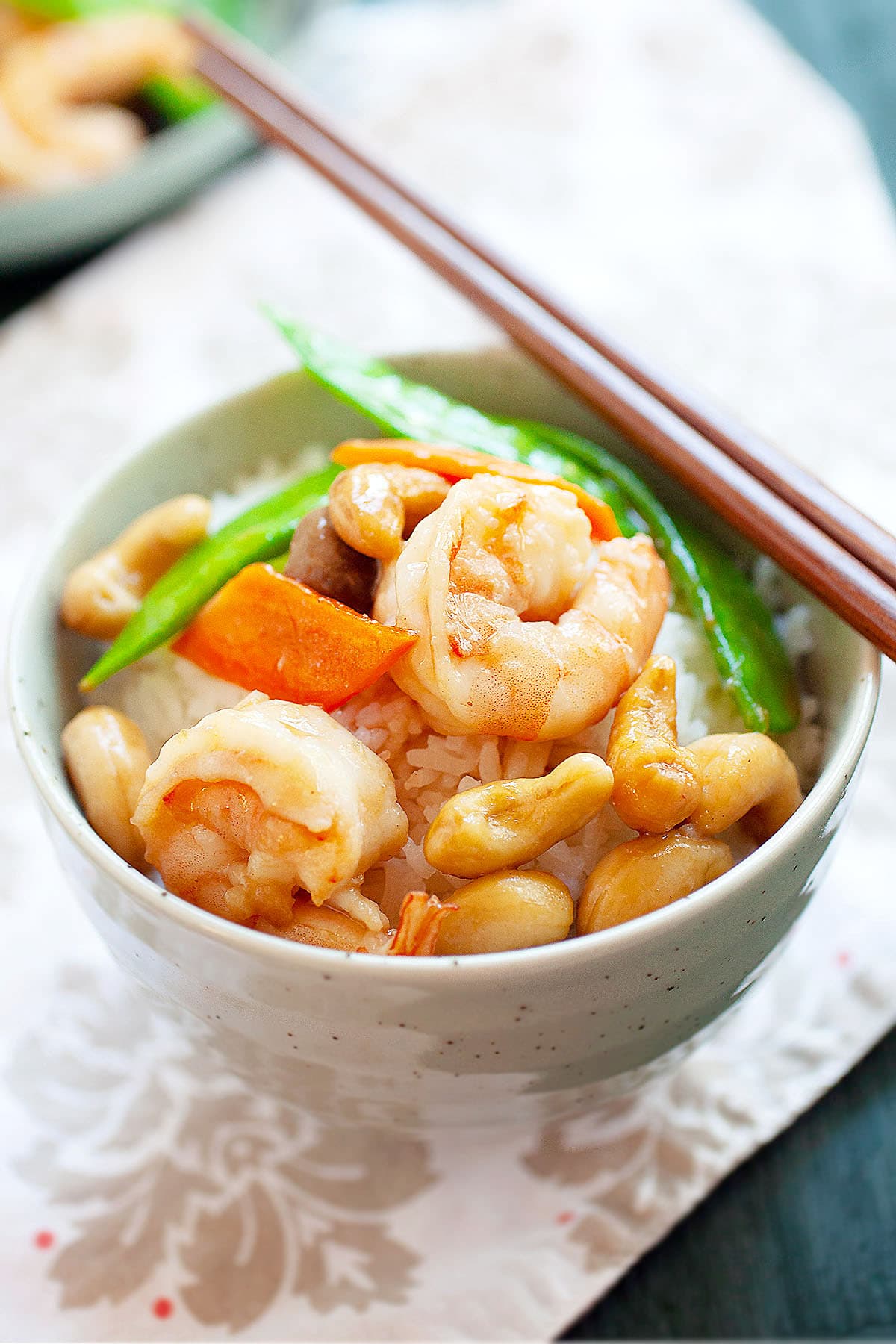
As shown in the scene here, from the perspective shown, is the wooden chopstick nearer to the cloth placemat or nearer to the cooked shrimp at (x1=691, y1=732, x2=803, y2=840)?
the cloth placemat

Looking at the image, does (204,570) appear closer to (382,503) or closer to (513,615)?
(382,503)

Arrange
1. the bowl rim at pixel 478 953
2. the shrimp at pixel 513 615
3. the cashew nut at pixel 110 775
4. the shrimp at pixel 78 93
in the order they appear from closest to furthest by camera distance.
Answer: the bowl rim at pixel 478 953, the shrimp at pixel 513 615, the cashew nut at pixel 110 775, the shrimp at pixel 78 93

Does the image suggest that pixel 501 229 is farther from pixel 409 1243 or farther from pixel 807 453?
pixel 409 1243

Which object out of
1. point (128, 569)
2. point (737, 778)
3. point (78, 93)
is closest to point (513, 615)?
point (737, 778)

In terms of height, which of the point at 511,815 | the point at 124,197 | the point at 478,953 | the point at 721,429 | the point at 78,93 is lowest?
the point at 478,953

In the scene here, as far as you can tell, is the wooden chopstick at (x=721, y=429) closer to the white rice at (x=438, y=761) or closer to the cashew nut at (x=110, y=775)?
the white rice at (x=438, y=761)

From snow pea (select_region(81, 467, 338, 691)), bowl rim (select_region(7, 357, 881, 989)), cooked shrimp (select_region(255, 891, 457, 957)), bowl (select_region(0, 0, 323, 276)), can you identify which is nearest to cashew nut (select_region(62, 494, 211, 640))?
snow pea (select_region(81, 467, 338, 691))

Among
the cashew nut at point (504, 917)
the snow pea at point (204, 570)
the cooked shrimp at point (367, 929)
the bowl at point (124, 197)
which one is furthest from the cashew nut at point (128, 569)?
the bowl at point (124, 197)
